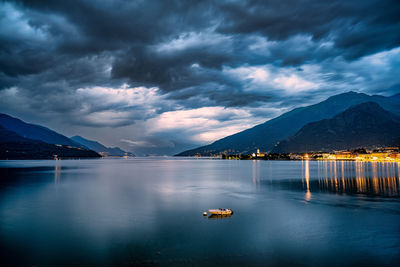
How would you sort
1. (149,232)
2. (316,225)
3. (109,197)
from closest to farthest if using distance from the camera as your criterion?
1. (149,232)
2. (316,225)
3. (109,197)

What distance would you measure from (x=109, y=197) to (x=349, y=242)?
31.2 meters

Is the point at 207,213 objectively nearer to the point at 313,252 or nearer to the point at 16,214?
the point at 313,252

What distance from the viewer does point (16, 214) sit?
27469mm

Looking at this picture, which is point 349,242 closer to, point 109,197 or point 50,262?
point 50,262

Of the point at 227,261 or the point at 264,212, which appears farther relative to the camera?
Result: the point at 264,212

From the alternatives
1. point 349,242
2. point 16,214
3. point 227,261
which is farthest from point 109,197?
point 349,242

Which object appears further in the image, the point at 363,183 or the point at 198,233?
the point at 363,183

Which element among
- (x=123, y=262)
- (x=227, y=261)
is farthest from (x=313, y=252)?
(x=123, y=262)

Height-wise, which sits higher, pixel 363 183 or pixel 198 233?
pixel 198 233

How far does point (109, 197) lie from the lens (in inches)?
1529

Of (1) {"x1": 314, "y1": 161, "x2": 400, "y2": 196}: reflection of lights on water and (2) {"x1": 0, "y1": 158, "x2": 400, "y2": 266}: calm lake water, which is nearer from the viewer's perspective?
(2) {"x1": 0, "y1": 158, "x2": 400, "y2": 266}: calm lake water

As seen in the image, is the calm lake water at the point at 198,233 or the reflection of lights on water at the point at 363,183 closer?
the calm lake water at the point at 198,233

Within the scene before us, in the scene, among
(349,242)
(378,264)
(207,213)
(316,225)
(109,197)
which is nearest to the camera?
(378,264)

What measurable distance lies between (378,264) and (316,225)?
26.6 feet
